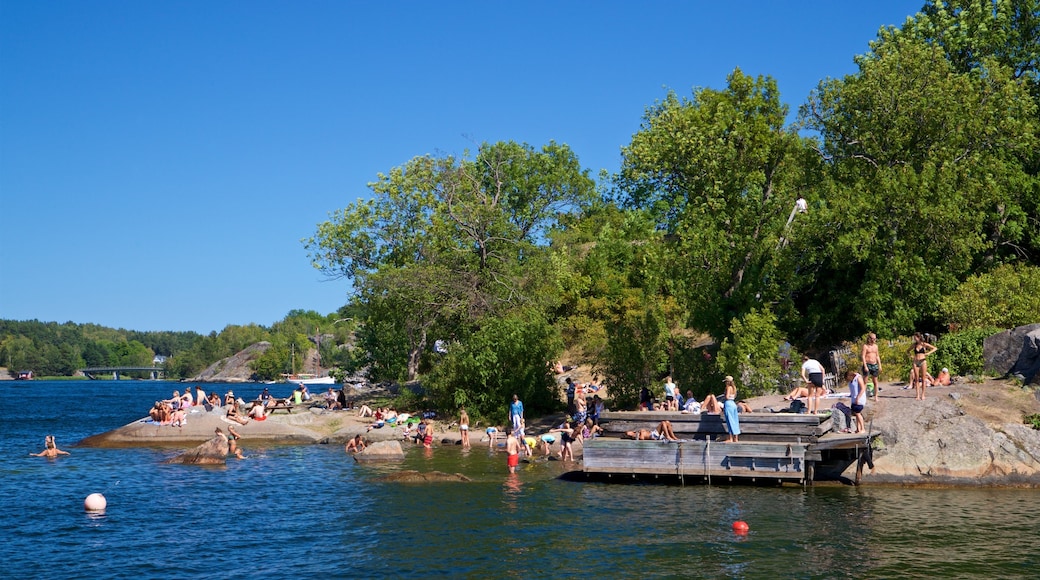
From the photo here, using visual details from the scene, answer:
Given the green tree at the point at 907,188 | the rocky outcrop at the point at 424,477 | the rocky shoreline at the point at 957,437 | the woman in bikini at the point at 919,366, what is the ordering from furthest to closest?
the green tree at the point at 907,188 < the rocky outcrop at the point at 424,477 < the woman in bikini at the point at 919,366 < the rocky shoreline at the point at 957,437

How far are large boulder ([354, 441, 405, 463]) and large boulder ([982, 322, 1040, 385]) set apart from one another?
833 inches

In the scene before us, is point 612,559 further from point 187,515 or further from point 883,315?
point 883,315

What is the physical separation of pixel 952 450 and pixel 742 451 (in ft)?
19.9

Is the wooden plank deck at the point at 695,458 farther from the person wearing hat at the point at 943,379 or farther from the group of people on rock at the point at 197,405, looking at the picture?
the group of people on rock at the point at 197,405

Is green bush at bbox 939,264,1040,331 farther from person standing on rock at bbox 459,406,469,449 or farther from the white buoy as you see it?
the white buoy

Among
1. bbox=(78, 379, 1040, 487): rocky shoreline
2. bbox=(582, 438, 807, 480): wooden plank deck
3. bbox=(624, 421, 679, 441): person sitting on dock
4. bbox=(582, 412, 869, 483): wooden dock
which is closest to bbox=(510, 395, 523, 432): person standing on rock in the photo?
bbox=(624, 421, 679, 441): person sitting on dock

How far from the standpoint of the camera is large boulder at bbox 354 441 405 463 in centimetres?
3519

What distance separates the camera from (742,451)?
1057 inches

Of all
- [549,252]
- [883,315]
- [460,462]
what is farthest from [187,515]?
[549,252]

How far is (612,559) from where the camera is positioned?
19.4 meters

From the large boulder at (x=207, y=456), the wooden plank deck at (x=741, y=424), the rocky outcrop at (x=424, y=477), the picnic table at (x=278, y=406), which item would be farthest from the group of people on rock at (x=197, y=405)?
the wooden plank deck at (x=741, y=424)

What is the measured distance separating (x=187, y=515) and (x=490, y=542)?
30.0 ft

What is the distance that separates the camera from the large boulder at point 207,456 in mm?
34938

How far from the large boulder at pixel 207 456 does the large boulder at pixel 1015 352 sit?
89.9 feet
